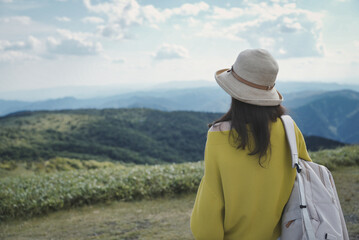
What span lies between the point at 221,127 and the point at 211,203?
0.43 meters

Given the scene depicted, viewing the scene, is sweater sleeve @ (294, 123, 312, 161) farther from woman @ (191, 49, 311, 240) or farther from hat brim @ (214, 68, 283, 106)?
hat brim @ (214, 68, 283, 106)

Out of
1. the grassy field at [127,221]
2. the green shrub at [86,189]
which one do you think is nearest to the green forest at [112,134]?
the green shrub at [86,189]

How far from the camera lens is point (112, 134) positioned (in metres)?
86.1

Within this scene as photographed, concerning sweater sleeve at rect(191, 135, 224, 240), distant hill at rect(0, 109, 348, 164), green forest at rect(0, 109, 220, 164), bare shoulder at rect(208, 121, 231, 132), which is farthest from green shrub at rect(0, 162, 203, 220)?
distant hill at rect(0, 109, 348, 164)

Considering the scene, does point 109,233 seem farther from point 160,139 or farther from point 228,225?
point 160,139

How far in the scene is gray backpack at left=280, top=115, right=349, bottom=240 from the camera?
5.17 feet

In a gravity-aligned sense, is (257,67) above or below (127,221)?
above

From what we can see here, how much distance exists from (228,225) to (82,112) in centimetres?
10806

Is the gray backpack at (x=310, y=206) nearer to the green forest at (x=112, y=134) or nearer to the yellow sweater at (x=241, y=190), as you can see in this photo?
the yellow sweater at (x=241, y=190)

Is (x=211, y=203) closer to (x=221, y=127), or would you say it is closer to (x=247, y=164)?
(x=247, y=164)

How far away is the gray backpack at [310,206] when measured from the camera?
62.0 inches

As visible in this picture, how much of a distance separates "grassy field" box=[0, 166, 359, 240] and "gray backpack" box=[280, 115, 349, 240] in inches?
92.9

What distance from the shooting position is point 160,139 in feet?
288

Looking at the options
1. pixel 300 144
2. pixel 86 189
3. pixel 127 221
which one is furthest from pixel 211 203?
pixel 86 189
